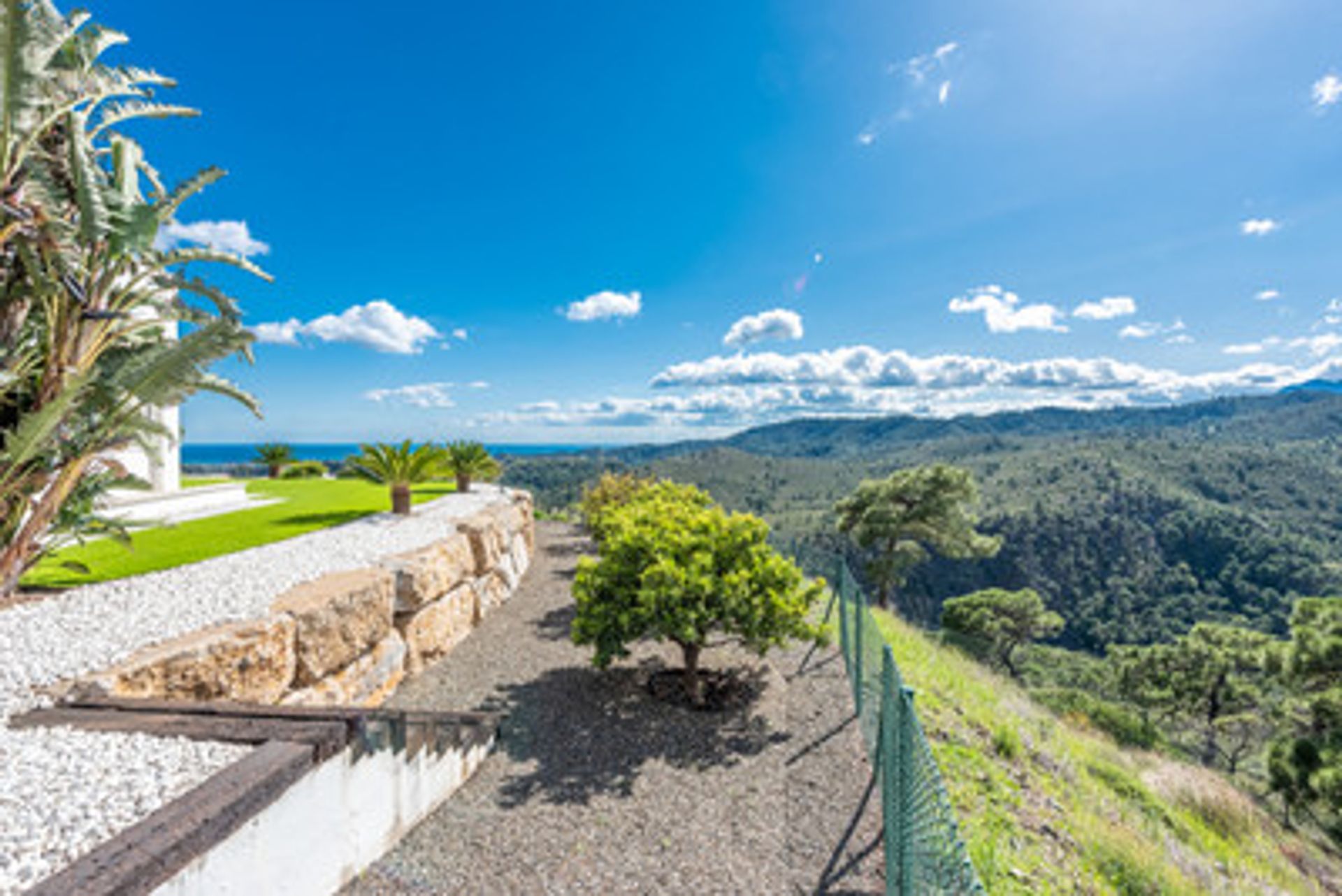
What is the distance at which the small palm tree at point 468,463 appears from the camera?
1391 centimetres

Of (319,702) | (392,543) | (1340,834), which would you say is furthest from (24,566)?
(1340,834)

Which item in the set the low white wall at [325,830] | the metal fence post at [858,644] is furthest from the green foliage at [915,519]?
the low white wall at [325,830]

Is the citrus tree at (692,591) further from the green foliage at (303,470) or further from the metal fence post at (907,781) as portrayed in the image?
the green foliage at (303,470)

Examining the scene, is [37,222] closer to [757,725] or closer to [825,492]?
[757,725]

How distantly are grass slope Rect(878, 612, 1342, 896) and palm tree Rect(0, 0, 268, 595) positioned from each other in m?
7.69

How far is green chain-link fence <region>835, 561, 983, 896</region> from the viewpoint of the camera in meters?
2.50

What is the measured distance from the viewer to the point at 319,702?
5.14 m

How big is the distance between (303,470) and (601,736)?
1834cm

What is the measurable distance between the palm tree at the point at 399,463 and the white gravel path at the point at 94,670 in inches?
117

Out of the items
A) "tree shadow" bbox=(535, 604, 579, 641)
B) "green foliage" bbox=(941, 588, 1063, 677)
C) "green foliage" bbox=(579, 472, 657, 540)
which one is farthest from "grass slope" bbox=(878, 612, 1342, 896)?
"green foliage" bbox=(941, 588, 1063, 677)

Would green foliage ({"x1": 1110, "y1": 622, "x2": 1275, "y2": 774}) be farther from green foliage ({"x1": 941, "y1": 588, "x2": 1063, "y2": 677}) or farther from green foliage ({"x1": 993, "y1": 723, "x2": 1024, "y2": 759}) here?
green foliage ({"x1": 993, "y1": 723, "x2": 1024, "y2": 759})

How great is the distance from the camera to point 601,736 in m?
5.91

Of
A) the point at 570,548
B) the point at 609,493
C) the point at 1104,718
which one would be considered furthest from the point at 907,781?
the point at 1104,718

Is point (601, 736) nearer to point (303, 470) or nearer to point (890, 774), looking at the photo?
point (890, 774)
